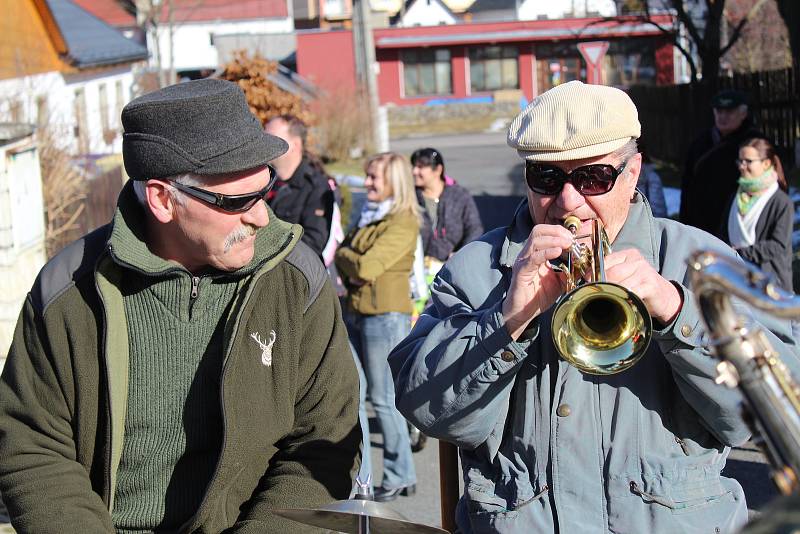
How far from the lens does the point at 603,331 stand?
2688 millimetres

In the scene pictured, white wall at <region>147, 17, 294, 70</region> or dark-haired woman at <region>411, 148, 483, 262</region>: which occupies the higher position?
dark-haired woman at <region>411, 148, 483, 262</region>

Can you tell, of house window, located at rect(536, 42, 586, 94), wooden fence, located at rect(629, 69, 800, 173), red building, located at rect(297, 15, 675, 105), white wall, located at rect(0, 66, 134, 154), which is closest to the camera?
white wall, located at rect(0, 66, 134, 154)

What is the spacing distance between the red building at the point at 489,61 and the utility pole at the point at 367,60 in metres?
24.0

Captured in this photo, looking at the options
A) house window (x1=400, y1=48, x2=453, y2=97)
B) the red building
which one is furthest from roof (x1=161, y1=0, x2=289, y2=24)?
house window (x1=400, y1=48, x2=453, y2=97)

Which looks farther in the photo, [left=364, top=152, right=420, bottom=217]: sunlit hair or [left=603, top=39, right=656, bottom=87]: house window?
[left=603, top=39, right=656, bottom=87]: house window

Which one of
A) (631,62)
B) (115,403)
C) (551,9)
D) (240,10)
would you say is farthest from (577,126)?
(240,10)

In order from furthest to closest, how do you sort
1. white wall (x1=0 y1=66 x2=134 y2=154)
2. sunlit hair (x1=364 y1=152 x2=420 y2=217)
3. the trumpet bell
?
white wall (x1=0 y1=66 x2=134 y2=154), sunlit hair (x1=364 y1=152 x2=420 y2=217), the trumpet bell

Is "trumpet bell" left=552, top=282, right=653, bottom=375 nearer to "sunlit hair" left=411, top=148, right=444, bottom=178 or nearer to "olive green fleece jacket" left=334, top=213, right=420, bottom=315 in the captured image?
"olive green fleece jacket" left=334, top=213, right=420, bottom=315

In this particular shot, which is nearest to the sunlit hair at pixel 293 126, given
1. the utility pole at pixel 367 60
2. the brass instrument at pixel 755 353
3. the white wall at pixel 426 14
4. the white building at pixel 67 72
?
the white building at pixel 67 72

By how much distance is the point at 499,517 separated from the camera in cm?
287

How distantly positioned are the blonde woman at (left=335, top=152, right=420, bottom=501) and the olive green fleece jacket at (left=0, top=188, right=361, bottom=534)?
3415 millimetres

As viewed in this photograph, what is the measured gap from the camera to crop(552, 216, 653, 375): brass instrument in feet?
8.63

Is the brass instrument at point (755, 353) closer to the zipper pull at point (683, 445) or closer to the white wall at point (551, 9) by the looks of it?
the zipper pull at point (683, 445)

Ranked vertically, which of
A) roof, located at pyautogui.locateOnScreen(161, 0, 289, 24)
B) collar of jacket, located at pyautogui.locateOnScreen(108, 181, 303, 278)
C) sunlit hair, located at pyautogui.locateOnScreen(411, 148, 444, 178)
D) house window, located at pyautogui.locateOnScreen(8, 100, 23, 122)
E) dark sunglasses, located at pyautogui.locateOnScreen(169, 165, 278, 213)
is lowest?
roof, located at pyautogui.locateOnScreen(161, 0, 289, 24)
